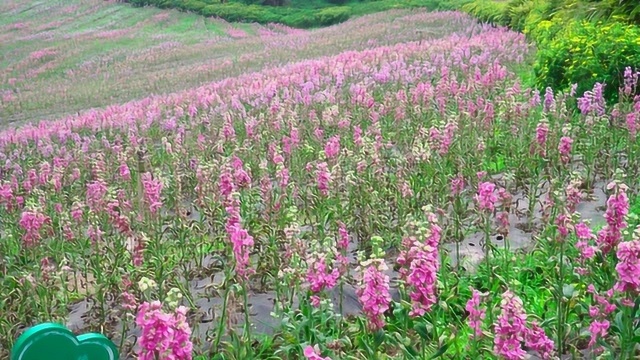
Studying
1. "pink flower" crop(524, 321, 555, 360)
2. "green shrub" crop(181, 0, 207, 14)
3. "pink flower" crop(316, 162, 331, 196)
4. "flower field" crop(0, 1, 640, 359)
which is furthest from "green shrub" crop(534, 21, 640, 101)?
"green shrub" crop(181, 0, 207, 14)

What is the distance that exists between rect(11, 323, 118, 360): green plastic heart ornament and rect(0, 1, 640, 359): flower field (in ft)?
1.00

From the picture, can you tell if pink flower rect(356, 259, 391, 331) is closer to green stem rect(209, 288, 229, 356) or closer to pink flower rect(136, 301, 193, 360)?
pink flower rect(136, 301, 193, 360)

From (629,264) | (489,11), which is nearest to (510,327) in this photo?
(629,264)

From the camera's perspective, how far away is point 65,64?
18.3 metres

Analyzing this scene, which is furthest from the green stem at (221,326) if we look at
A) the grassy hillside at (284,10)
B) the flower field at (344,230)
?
the grassy hillside at (284,10)

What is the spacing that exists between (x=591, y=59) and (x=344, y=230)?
529cm

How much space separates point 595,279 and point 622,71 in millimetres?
4912

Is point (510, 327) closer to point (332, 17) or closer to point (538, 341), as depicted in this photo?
point (538, 341)

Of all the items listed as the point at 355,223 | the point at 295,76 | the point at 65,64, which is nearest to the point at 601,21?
the point at 295,76

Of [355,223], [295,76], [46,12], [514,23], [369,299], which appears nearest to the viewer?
[369,299]

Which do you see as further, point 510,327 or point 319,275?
point 319,275

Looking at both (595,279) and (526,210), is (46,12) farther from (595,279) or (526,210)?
(595,279)

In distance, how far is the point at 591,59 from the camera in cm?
799

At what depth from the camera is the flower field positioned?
3082 mm
